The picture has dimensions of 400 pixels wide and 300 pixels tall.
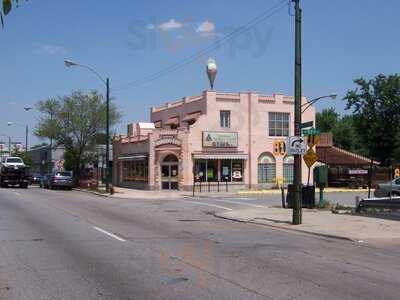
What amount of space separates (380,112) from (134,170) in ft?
129

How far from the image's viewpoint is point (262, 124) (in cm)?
5009

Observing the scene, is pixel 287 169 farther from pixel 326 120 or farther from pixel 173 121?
pixel 326 120

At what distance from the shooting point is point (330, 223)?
19859 mm

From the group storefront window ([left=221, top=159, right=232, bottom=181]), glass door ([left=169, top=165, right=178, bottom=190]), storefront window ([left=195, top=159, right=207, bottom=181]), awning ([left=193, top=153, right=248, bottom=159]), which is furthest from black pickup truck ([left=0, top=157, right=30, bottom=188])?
storefront window ([left=221, top=159, right=232, bottom=181])

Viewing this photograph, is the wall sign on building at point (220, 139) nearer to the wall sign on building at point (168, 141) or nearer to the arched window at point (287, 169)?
the wall sign on building at point (168, 141)

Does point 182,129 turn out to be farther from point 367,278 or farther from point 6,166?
point 367,278

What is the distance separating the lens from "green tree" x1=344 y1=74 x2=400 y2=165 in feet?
256

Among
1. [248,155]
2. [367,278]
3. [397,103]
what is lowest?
[367,278]

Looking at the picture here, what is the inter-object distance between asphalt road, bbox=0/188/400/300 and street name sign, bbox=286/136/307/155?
2742 mm

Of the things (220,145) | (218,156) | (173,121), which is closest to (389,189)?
(218,156)

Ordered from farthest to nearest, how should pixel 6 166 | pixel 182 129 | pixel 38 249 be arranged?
pixel 6 166 < pixel 182 129 < pixel 38 249

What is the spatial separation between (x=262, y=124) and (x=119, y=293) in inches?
1663

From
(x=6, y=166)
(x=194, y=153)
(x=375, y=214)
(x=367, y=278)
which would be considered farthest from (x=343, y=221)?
(x=6, y=166)

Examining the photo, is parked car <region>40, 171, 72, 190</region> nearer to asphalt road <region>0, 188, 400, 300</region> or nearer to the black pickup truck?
the black pickup truck
